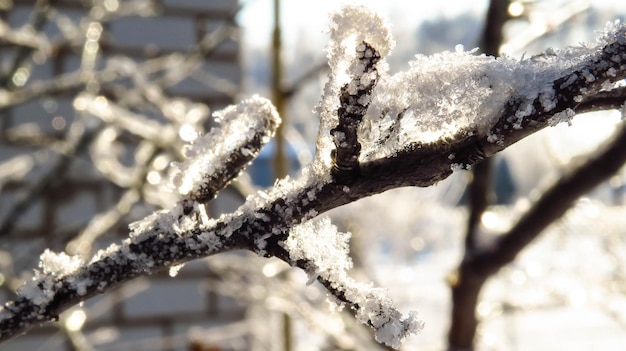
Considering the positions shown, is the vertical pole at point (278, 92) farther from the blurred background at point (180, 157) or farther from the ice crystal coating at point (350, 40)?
the ice crystal coating at point (350, 40)

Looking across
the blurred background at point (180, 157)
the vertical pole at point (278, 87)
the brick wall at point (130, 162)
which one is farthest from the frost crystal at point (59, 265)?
the brick wall at point (130, 162)

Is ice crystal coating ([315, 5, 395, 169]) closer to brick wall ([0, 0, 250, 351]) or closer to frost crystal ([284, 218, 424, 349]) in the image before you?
frost crystal ([284, 218, 424, 349])

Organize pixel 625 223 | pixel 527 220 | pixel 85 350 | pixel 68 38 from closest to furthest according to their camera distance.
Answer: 1. pixel 527 220
2. pixel 85 350
3. pixel 68 38
4. pixel 625 223

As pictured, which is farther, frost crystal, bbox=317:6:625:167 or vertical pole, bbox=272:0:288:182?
Result: vertical pole, bbox=272:0:288:182

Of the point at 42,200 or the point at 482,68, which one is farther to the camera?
the point at 42,200

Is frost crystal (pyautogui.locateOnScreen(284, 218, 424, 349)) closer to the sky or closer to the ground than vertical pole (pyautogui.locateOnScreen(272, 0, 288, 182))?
closer to the ground

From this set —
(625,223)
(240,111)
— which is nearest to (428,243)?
(625,223)

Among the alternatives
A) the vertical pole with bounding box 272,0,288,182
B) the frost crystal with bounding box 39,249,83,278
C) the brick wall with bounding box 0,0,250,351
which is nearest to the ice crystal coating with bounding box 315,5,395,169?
the frost crystal with bounding box 39,249,83,278

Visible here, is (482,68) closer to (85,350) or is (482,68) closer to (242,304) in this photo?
(85,350)
